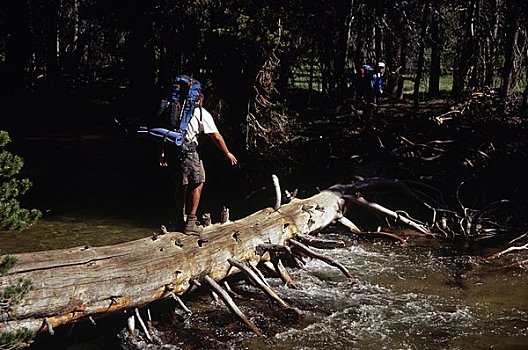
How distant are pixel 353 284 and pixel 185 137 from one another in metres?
3.03

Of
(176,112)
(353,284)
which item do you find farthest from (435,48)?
(176,112)

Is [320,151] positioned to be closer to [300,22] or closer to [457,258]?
[300,22]

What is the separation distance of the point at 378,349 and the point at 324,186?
762 cm

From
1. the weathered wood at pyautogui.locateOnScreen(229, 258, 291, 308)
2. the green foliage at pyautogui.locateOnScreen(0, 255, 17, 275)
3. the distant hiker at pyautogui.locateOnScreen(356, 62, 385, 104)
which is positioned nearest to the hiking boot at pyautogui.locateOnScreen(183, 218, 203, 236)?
the weathered wood at pyautogui.locateOnScreen(229, 258, 291, 308)

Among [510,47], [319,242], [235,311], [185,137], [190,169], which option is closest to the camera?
[235,311]

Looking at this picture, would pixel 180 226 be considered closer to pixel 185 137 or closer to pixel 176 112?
pixel 185 137

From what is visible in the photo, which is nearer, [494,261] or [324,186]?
[494,261]

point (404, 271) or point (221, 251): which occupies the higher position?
point (221, 251)

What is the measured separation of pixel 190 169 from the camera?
29.6ft

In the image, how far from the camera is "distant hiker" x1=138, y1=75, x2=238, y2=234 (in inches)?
339

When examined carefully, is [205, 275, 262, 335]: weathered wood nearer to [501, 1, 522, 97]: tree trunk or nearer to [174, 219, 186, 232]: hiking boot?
[174, 219, 186, 232]: hiking boot

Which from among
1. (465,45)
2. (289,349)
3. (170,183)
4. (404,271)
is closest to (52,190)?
(170,183)

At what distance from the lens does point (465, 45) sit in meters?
21.2

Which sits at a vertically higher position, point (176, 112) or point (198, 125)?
point (176, 112)
